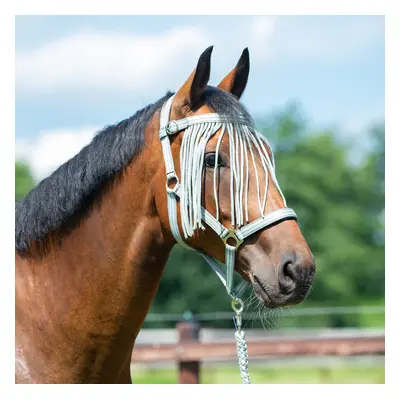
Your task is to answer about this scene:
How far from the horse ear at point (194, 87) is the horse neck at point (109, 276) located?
23cm

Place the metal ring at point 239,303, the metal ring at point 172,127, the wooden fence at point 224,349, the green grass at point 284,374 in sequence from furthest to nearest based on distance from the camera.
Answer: the green grass at point 284,374 < the wooden fence at point 224,349 < the metal ring at point 172,127 < the metal ring at point 239,303

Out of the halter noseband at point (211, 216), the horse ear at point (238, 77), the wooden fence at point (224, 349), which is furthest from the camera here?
the wooden fence at point (224, 349)

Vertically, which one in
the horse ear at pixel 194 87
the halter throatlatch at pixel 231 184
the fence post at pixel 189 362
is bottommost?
the fence post at pixel 189 362

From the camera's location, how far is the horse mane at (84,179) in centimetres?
318

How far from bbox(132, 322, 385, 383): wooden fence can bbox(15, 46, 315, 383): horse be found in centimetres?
377

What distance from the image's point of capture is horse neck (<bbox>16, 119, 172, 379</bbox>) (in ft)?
10.1

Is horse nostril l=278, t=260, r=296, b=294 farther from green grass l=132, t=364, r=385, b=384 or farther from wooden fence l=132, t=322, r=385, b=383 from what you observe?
green grass l=132, t=364, r=385, b=384

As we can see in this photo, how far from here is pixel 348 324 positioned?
25.5m

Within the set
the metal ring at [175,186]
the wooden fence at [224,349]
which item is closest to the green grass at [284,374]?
the wooden fence at [224,349]

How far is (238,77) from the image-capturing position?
11.1ft

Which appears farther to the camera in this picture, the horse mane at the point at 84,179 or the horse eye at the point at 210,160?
the horse mane at the point at 84,179

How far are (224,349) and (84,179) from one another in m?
4.15

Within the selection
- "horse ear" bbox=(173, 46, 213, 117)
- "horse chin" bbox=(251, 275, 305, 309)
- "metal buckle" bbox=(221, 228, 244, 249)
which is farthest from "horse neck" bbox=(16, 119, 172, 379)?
"horse chin" bbox=(251, 275, 305, 309)

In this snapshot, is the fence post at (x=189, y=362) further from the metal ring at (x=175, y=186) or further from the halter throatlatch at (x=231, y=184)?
the metal ring at (x=175, y=186)
